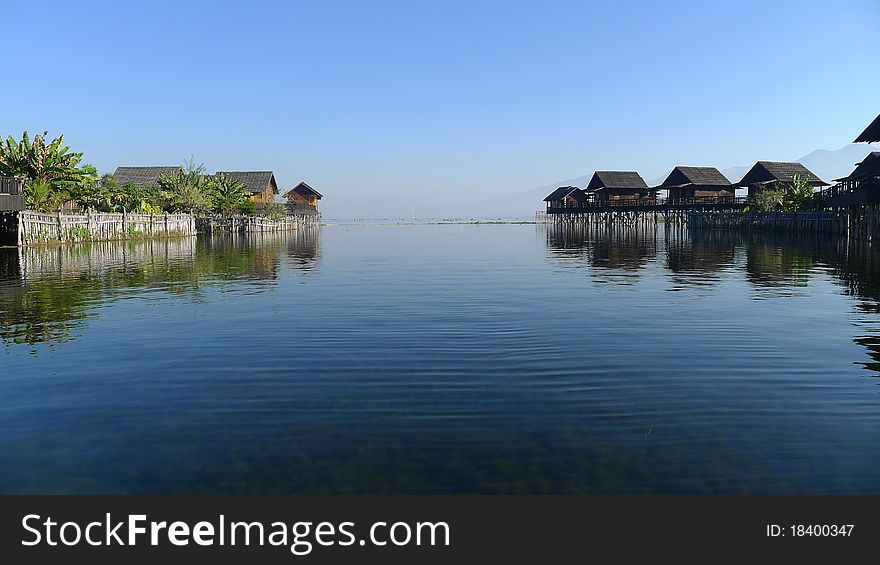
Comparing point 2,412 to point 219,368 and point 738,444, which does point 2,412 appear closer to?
point 219,368

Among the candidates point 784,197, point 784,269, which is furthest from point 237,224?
point 784,269

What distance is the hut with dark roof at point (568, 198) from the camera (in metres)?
100

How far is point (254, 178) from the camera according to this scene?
87688mm

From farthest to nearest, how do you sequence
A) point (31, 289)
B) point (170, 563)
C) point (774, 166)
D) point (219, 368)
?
point (774, 166) < point (31, 289) < point (219, 368) < point (170, 563)

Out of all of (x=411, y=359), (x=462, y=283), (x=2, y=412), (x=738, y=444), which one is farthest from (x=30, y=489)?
(x=462, y=283)

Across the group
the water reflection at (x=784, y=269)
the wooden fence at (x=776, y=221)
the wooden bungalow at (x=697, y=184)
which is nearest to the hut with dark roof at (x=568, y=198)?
the wooden bungalow at (x=697, y=184)

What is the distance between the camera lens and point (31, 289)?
1719 cm

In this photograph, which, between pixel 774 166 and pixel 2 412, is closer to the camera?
pixel 2 412

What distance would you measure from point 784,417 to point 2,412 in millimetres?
7946

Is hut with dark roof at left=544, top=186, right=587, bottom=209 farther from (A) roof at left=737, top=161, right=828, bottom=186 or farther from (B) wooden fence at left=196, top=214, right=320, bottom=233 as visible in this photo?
(B) wooden fence at left=196, top=214, right=320, bottom=233

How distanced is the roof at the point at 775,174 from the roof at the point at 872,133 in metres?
39.4

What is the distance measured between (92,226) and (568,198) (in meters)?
75.1

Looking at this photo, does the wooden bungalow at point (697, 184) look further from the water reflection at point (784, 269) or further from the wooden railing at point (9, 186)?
the wooden railing at point (9, 186)

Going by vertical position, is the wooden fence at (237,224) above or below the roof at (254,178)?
below
